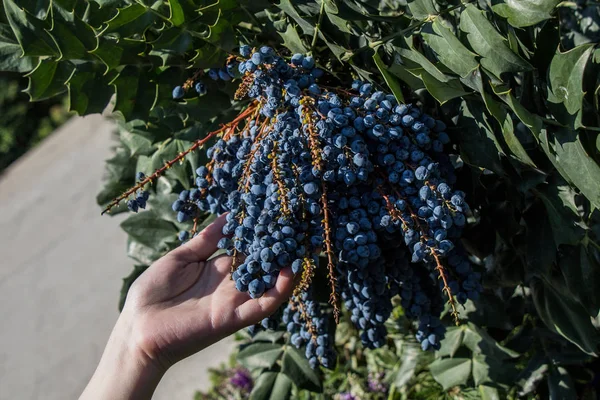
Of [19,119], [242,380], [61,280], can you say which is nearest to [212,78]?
[242,380]

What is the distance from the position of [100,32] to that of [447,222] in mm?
690

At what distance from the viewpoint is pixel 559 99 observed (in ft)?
3.19

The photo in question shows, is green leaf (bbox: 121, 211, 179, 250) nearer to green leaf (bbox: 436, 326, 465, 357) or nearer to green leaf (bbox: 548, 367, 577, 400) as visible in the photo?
green leaf (bbox: 436, 326, 465, 357)

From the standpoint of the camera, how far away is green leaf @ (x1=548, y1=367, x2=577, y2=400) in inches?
59.5

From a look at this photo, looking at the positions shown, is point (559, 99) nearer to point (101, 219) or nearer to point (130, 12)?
point (130, 12)

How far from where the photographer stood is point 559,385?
1.51m

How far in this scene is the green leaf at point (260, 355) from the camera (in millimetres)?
1580

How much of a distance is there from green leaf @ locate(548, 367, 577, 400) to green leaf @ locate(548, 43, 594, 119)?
819mm

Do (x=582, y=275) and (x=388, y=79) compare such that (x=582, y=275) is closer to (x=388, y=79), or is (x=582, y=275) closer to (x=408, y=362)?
(x=388, y=79)

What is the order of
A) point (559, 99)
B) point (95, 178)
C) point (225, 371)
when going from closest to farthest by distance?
point (559, 99), point (225, 371), point (95, 178)

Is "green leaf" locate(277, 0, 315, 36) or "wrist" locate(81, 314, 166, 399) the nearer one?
"green leaf" locate(277, 0, 315, 36)

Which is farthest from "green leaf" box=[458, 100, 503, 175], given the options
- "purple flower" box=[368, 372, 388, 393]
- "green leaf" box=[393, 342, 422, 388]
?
Result: "purple flower" box=[368, 372, 388, 393]

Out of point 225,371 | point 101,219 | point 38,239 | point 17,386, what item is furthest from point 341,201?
point 38,239

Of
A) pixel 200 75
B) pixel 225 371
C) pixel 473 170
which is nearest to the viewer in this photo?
pixel 473 170
